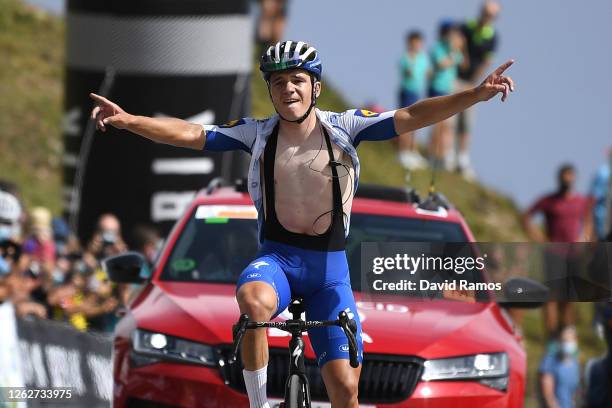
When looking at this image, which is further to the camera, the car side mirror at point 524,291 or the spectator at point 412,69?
the spectator at point 412,69

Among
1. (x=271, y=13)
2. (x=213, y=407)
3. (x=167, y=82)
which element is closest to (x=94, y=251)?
(x=167, y=82)

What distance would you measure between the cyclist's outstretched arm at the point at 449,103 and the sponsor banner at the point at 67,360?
4.12 meters

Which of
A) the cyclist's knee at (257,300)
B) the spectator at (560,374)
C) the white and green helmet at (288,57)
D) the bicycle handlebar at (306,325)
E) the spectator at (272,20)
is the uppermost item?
the spectator at (272,20)

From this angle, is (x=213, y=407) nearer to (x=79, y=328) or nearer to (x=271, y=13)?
(x=79, y=328)

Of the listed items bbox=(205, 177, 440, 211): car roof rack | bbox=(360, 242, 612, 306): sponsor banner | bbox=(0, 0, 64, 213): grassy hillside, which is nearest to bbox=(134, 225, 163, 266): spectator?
bbox=(205, 177, 440, 211): car roof rack

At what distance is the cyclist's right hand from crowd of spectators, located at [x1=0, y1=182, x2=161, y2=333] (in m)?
2.82

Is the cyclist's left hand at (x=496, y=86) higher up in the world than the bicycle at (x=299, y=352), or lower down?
higher up

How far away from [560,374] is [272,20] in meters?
10.7

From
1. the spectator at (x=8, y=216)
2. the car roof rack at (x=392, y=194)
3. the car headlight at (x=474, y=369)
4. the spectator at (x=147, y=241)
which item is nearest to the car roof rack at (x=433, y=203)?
the car roof rack at (x=392, y=194)

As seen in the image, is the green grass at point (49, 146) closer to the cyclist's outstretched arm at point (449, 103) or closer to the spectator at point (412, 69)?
the spectator at point (412, 69)

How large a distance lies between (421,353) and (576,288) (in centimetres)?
96

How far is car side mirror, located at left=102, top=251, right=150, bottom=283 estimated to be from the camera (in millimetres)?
10516

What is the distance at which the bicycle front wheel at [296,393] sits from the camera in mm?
8320

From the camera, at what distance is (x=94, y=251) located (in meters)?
15.5
